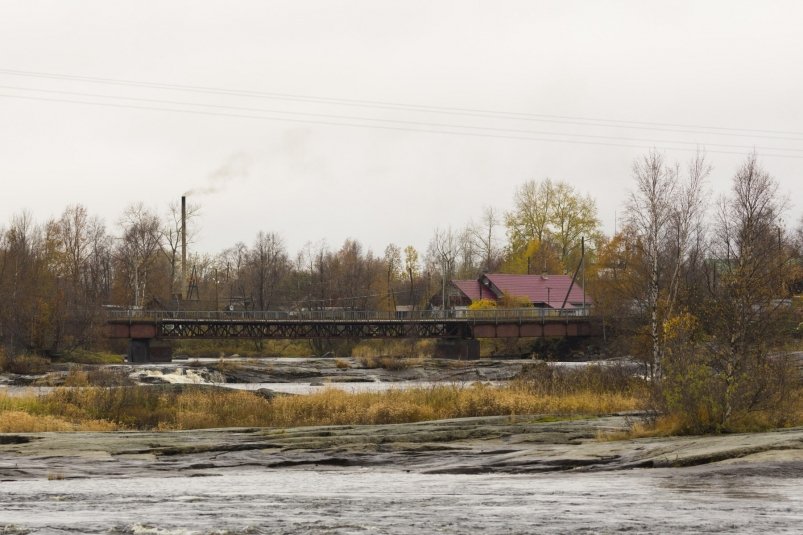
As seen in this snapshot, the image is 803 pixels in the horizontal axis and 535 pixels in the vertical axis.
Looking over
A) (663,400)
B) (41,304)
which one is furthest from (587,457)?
(41,304)

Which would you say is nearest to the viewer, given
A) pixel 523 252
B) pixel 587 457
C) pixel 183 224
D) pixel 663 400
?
pixel 587 457

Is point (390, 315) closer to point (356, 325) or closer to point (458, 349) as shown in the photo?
point (356, 325)

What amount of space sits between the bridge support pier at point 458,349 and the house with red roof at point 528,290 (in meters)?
14.4

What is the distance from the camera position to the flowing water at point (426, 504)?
14.3 metres

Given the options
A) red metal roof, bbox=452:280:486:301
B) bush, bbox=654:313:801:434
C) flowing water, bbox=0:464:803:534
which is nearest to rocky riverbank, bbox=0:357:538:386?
red metal roof, bbox=452:280:486:301

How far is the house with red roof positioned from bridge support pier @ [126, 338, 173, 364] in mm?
34529

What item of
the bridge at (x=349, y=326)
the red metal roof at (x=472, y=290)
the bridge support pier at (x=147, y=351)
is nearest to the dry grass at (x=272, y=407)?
the bridge support pier at (x=147, y=351)

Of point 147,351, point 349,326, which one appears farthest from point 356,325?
point 147,351

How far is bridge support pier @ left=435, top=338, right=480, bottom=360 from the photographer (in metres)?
86.8

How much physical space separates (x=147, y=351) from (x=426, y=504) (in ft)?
223

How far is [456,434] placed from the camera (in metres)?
27.6

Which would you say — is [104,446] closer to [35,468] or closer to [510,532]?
[35,468]

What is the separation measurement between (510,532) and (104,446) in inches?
593

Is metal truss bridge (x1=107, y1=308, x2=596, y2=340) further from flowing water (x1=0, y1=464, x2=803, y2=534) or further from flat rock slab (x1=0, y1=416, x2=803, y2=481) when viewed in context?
flowing water (x1=0, y1=464, x2=803, y2=534)
